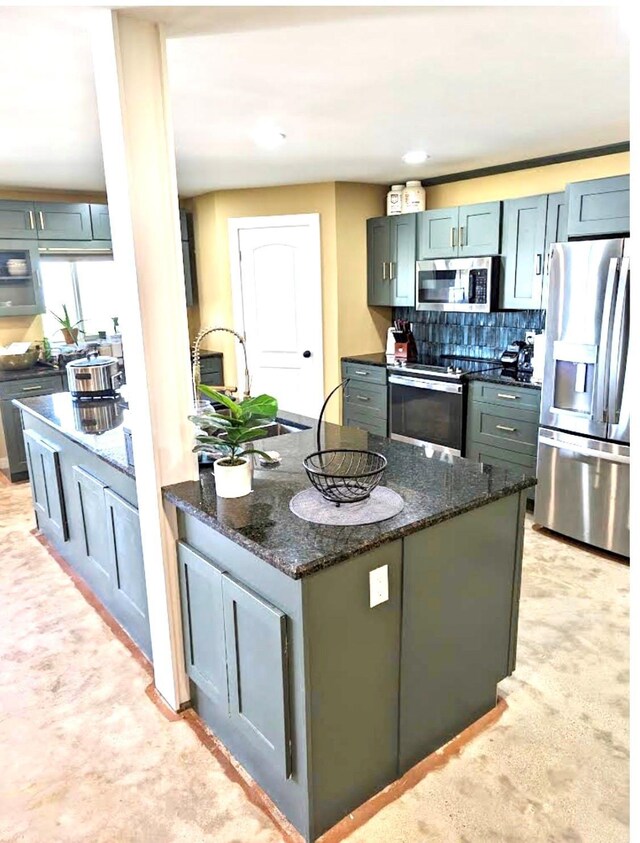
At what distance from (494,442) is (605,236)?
1.42 m

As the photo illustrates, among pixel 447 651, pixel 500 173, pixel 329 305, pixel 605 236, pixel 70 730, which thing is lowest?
pixel 70 730

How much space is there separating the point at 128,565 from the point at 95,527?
1.44 feet

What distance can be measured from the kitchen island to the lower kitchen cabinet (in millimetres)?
3228

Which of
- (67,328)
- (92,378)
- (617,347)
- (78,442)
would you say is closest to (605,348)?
(617,347)

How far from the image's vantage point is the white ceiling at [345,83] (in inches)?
74.6

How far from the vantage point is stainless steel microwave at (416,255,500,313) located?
4250mm

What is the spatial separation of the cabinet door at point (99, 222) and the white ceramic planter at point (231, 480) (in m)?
3.87

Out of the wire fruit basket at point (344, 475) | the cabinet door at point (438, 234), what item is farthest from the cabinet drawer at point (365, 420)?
the wire fruit basket at point (344, 475)

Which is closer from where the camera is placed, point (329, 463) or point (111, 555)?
point (329, 463)

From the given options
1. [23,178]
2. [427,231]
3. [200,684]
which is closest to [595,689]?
[200,684]

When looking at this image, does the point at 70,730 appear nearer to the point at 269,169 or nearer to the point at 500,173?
the point at 269,169

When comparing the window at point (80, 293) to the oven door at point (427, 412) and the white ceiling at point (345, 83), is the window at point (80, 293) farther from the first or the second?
the oven door at point (427, 412)

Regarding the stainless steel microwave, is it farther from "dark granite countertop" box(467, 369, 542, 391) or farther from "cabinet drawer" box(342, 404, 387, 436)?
"cabinet drawer" box(342, 404, 387, 436)

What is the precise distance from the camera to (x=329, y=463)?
241 cm
